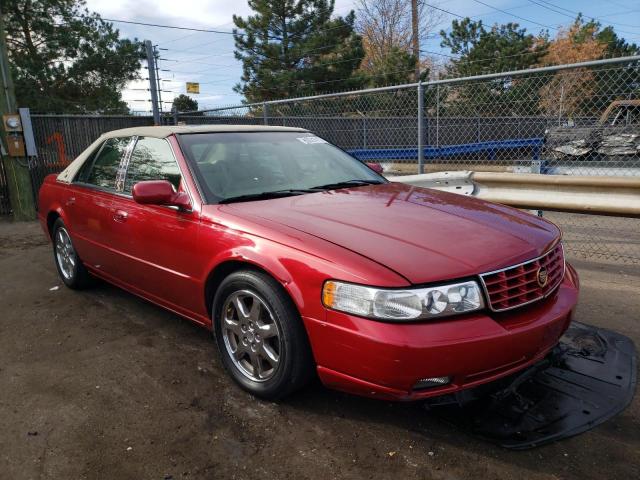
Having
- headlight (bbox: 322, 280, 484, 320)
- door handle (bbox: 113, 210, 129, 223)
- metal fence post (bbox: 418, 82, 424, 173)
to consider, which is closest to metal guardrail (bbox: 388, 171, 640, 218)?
metal fence post (bbox: 418, 82, 424, 173)

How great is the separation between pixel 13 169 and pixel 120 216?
6501 millimetres

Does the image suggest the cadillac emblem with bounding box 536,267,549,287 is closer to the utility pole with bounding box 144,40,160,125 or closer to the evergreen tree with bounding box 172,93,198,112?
the utility pole with bounding box 144,40,160,125

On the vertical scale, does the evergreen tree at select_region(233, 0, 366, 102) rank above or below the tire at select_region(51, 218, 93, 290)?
above

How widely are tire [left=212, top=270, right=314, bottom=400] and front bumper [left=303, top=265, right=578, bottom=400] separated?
0.43 ft

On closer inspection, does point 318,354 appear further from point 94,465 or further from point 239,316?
point 94,465

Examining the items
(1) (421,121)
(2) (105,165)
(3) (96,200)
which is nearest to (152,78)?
(1) (421,121)

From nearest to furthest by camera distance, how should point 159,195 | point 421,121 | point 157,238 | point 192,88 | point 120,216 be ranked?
point 159,195 → point 157,238 → point 120,216 → point 421,121 → point 192,88

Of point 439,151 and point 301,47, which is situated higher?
point 301,47

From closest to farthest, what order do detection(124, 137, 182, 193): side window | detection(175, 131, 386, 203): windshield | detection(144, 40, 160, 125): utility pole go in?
detection(175, 131, 386, 203): windshield → detection(124, 137, 182, 193): side window → detection(144, 40, 160, 125): utility pole

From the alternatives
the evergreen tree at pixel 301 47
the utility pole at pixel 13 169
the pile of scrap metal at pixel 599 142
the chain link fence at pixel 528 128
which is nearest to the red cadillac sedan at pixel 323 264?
the chain link fence at pixel 528 128

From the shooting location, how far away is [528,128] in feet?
36.0

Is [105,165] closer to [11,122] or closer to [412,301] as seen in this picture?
[412,301]

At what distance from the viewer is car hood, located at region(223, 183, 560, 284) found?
2.25 m

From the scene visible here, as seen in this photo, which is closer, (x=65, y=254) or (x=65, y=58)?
(x=65, y=254)
